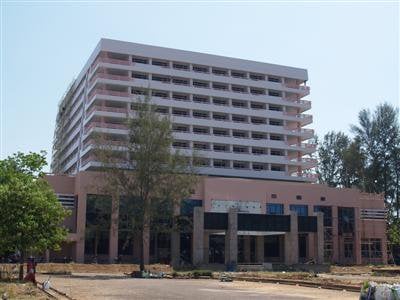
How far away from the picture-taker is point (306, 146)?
304 ft

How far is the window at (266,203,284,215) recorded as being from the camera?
72125 millimetres

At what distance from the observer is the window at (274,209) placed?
237 ft

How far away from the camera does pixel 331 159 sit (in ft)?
321

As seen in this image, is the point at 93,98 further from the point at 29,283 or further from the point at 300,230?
the point at 29,283

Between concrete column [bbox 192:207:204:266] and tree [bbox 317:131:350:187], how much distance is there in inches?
1637

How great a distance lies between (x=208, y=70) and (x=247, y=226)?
34.8 metres

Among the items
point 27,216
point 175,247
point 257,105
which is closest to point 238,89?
point 257,105

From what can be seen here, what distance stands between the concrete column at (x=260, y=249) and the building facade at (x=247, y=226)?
2cm

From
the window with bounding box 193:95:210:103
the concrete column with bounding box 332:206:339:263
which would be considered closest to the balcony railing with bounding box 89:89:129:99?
the window with bounding box 193:95:210:103

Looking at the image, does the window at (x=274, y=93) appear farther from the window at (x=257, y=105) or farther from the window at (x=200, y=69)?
the window at (x=200, y=69)

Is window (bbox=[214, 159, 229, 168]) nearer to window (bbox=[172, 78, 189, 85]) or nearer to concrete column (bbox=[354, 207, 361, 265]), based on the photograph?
window (bbox=[172, 78, 189, 85])

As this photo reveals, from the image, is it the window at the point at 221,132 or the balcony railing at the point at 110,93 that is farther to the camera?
the window at the point at 221,132

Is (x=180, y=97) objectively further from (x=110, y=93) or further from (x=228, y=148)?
(x=110, y=93)

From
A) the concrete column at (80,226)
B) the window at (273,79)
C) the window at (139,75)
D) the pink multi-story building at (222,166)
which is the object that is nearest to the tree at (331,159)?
the pink multi-story building at (222,166)
